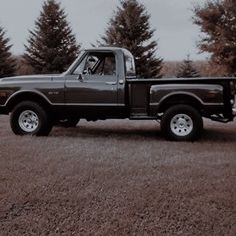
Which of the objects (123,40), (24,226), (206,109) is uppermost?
(123,40)

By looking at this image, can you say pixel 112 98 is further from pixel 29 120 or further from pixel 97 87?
pixel 29 120

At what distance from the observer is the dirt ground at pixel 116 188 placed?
14.4 feet

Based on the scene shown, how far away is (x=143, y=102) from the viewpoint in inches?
357

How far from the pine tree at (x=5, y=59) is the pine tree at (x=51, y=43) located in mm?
1153

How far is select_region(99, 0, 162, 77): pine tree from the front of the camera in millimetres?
29531

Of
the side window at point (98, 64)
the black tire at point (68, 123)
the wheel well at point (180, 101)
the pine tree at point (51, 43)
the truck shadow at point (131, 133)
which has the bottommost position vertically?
the truck shadow at point (131, 133)

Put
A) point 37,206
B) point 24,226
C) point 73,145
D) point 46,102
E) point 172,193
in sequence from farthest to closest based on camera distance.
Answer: point 46,102, point 73,145, point 172,193, point 37,206, point 24,226

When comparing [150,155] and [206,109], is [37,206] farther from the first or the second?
[206,109]

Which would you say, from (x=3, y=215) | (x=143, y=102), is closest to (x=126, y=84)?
(x=143, y=102)

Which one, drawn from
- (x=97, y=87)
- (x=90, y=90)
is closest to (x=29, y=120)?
(x=90, y=90)

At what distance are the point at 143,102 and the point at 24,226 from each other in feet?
16.7

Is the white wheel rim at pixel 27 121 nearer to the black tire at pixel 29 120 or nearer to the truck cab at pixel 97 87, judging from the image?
the black tire at pixel 29 120

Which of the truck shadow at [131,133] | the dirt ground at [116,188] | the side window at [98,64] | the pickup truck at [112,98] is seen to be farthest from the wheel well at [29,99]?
the dirt ground at [116,188]

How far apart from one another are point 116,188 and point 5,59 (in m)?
26.9
